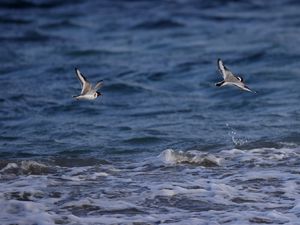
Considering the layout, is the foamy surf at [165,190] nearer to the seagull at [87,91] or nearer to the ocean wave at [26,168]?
the ocean wave at [26,168]

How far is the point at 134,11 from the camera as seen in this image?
20703mm

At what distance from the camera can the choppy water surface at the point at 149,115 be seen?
767 centimetres

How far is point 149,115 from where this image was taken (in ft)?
39.1

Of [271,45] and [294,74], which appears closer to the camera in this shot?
[294,74]

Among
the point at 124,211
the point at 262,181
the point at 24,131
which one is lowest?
the point at 124,211

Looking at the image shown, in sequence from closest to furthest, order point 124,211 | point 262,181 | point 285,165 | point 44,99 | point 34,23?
point 124,211 → point 262,181 → point 285,165 → point 44,99 → point 34,23

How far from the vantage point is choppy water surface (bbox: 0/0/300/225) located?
25.2 feet

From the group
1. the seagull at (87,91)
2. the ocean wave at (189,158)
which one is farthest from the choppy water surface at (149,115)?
the seagull at (87,91)

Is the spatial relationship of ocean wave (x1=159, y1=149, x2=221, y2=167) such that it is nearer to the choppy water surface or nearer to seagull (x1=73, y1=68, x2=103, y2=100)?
the choppy water surface

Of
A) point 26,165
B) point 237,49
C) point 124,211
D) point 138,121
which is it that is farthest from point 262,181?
point 237,49

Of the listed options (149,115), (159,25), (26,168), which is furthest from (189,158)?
(159,25)

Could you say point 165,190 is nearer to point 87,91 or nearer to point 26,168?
point 87,91

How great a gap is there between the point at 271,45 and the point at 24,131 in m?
6.98

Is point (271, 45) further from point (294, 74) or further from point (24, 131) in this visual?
point (24, 131)
